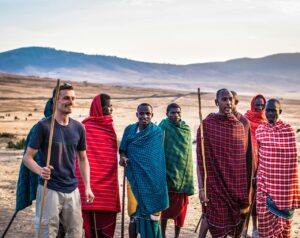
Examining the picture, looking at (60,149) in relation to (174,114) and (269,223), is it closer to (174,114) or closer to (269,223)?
(174,114)

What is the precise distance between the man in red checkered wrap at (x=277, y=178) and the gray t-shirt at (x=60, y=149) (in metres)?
2.08

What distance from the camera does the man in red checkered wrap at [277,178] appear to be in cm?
540

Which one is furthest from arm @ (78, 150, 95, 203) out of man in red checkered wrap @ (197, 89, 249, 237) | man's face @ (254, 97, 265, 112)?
man's face @ (254, 97, 265, 112)

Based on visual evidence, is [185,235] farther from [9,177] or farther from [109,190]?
[9,177]

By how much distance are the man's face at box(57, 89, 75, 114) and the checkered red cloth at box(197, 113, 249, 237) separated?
169 centimetres

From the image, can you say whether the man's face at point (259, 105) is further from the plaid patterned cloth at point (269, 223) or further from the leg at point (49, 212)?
the leg at point (49, 212)

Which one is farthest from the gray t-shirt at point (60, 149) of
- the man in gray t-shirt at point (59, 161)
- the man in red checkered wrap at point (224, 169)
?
the man in red checkered wrap at point (224, 169)

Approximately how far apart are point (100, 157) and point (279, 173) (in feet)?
6.56

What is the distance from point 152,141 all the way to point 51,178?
154 cm

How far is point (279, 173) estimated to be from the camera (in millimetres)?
5398

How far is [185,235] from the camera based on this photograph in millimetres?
7266

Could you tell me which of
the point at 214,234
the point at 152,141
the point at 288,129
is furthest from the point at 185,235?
the point at 288,129

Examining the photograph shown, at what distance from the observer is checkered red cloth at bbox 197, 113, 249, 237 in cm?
560

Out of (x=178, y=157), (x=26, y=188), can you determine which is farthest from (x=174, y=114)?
(x=26, y=188)
